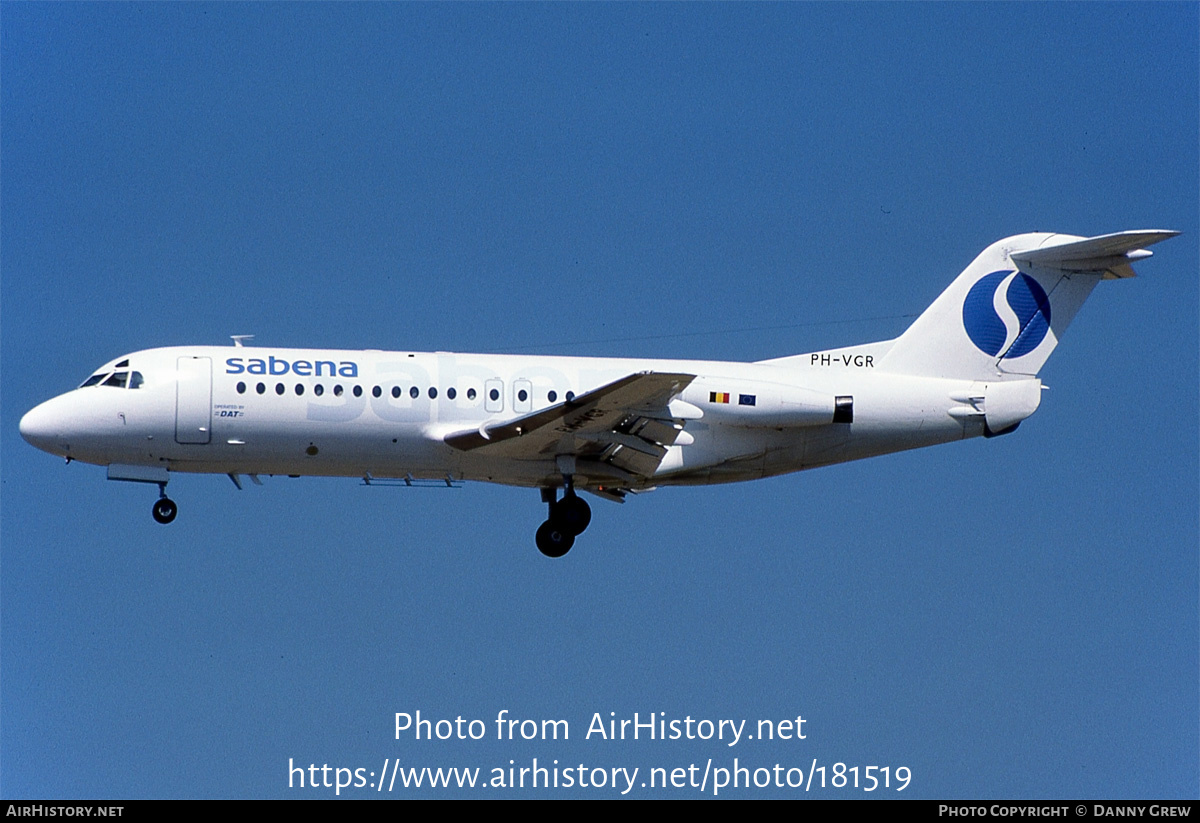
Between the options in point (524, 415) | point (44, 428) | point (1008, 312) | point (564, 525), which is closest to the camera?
point (524, 415)

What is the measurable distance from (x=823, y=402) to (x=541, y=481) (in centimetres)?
528

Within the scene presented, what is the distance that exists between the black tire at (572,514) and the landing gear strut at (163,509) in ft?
21.9

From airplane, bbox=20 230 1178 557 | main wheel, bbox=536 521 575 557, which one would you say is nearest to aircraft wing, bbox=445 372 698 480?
airplane, bbox=20 230 1178 557

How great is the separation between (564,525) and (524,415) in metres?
2.50

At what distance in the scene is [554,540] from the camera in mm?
30594

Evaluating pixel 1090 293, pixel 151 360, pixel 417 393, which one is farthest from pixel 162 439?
pixel 1090 293

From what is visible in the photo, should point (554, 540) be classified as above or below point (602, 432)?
below

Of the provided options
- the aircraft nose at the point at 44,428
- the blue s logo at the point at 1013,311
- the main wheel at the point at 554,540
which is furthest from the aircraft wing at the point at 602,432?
the aircraft nose at the point at 44,428

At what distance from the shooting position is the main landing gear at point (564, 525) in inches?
Result: 1204

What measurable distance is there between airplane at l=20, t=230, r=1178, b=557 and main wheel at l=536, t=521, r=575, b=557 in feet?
0.16

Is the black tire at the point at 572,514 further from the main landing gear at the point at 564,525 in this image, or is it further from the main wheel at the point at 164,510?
the main wheel at the point at 164,510

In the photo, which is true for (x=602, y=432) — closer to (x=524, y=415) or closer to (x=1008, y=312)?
(x=524, y=415)

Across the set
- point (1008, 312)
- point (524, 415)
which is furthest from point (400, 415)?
point (1008, 312)

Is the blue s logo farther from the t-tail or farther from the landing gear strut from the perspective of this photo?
the landing gear strut
